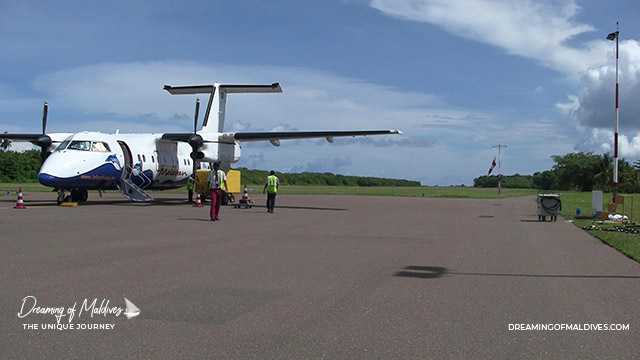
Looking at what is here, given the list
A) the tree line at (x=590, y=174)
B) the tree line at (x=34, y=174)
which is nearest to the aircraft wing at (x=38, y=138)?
the tree line at (x=34, y=174)

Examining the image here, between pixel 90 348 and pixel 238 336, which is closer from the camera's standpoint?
pixel 90 348

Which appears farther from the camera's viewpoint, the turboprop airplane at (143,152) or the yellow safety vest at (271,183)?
the turboprop airplane at (143,152)

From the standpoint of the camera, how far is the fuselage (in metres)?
20.0

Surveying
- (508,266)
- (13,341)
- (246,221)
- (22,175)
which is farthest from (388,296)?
(22,175)

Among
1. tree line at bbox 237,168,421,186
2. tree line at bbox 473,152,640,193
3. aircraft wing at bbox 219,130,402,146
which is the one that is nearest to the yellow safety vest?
aircraft wing at bbox 219,130,402,146

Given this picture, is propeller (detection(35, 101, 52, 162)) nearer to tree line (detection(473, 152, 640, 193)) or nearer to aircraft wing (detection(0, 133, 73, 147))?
aircraft wing (detection(0, 133, 73, 147))

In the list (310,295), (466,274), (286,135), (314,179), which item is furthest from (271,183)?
(314,179)

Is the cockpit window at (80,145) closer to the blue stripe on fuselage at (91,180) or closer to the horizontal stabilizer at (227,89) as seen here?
the blue stripe on fuselage at (91,180)

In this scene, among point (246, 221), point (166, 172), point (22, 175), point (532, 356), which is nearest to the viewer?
point (532, 356)

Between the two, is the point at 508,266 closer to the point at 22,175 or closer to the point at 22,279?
the point at 22,279

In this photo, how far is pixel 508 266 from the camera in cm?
863

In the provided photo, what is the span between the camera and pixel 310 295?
6.27 meters

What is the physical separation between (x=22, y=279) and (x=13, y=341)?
265cm

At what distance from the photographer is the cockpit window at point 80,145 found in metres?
21.1
